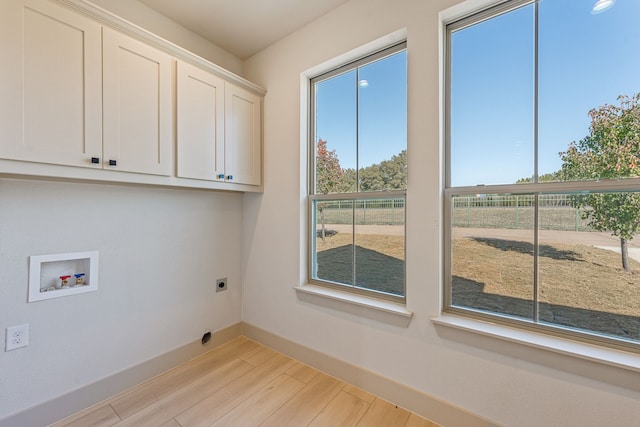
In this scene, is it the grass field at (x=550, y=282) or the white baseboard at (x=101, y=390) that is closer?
the grass field at (x=550, y=282)

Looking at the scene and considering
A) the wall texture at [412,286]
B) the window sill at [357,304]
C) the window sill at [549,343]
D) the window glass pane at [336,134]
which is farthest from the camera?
the window glass pane at [336,134]

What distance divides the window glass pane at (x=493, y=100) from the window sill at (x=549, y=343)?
0.80 meters

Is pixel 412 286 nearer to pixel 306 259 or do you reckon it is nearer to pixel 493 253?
pixel 493 253

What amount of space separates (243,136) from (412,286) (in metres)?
1.78

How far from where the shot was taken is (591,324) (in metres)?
1.27

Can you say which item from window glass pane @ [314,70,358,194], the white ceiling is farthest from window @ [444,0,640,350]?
the white ceiling

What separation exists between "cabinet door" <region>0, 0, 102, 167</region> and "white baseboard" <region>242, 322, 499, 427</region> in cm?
188

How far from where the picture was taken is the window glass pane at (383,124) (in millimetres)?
1822

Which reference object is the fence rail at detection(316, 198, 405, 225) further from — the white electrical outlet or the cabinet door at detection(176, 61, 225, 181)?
the white electrical outlet

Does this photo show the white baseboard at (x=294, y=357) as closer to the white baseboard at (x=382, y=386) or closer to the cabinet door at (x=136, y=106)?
the white baseboard at (x=382, y=386)

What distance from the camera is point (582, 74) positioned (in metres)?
1.29

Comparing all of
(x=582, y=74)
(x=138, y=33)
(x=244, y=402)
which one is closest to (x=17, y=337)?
(x=244, y=402)

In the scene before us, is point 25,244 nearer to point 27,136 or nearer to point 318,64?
point 27,136

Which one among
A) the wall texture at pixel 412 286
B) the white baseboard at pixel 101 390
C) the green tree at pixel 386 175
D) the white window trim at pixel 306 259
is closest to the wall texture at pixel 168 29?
the wall texture at pixel 412 286
